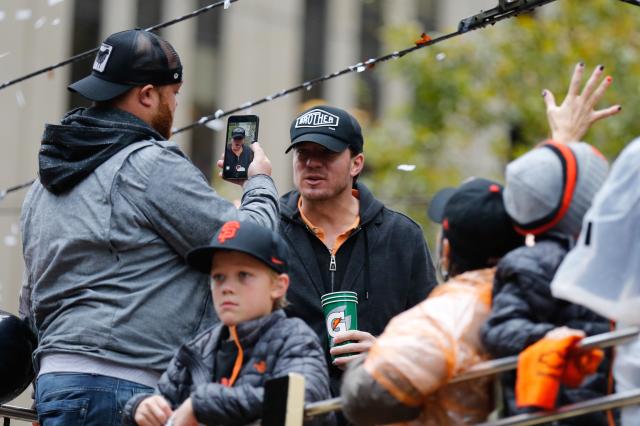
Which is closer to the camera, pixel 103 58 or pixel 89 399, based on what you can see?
pixel 89 399

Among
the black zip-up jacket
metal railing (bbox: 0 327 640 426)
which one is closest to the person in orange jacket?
metal railing (bbox: 0 327 640 426)

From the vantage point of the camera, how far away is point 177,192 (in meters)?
4.88

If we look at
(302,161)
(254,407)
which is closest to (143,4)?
(302,161)

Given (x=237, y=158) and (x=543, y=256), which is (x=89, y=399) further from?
(x=543, y=256)

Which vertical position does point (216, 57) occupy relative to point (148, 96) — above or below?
above

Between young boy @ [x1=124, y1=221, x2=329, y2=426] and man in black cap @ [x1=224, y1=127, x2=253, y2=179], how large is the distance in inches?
28.8

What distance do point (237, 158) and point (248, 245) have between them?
0.91 m

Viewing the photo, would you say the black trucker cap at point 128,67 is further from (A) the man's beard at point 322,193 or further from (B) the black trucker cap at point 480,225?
(B) the black trucker cap at point 480,225

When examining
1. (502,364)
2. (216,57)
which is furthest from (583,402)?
(216,57)

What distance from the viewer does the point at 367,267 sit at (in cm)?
583

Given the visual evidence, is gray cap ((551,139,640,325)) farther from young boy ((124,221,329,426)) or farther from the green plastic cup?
the green plastic cup

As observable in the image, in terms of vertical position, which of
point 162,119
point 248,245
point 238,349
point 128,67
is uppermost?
point 128,67

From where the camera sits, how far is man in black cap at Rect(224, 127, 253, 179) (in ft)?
17.2

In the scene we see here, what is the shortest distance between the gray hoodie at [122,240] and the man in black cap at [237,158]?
198mm
